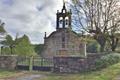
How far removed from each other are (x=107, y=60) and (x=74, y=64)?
13.4 ft

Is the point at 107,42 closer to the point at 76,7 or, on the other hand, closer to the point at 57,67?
the point at 76,7

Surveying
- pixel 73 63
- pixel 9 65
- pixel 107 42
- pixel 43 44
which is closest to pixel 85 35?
pixel 107 42

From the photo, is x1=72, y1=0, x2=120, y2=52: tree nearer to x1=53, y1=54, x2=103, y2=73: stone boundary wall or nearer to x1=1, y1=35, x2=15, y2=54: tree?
x1=53, y1=54, x2=103, y2=73: stone boundary wall

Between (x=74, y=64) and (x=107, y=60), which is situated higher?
(x=107, y=60)

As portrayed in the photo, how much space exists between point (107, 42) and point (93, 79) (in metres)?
14.1

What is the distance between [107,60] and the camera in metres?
23.0

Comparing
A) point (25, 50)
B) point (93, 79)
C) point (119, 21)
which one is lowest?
point (93, 79)

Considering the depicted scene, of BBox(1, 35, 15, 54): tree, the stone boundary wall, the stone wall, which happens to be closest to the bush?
the stone boundary wall

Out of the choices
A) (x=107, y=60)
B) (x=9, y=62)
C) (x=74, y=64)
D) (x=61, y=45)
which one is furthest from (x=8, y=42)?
(x=107, y=60)

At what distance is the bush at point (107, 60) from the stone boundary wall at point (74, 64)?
A: 44.3 inches

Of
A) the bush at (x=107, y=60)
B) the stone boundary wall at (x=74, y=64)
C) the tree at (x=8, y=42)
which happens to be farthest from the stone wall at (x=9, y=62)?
the tree at (x=8, y=42)

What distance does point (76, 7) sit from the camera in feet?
99.1

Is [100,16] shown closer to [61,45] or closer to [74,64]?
[74,64]

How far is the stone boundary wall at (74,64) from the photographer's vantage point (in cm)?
2511
